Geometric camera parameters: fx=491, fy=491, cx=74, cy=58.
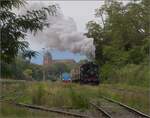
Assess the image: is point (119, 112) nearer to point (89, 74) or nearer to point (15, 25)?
point (15, 25)

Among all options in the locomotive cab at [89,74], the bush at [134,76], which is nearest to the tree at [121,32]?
the bush at [134,76]

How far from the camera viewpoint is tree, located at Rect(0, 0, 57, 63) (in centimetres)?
1370

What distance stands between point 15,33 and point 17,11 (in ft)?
2.03

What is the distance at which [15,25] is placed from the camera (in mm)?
13742

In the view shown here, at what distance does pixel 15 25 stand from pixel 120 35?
56.3 meters

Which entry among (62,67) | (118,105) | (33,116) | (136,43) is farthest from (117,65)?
(33,116)

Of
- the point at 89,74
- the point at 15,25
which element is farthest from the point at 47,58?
the point at 15,25

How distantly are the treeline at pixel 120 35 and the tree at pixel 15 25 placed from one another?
1771 inches

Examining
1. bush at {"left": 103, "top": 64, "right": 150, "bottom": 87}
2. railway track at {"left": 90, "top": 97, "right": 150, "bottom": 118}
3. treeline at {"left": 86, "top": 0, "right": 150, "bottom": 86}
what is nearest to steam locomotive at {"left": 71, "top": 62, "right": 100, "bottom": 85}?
bush at {"left": 103, "top": 64, "right": 150, "bottom": 87}

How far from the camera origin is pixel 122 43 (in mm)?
69625

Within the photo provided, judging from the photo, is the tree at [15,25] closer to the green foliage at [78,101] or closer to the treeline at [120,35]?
the green foliage at [78,101]

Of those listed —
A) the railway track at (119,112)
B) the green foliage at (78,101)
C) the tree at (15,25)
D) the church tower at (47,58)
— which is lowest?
the railway track at (119,112)

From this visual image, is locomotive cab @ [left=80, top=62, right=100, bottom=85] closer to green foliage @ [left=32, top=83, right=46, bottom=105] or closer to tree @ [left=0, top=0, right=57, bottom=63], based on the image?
green foliage @ [left=32, top=83, right=46, bottom=105]

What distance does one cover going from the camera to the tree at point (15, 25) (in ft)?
44.9
